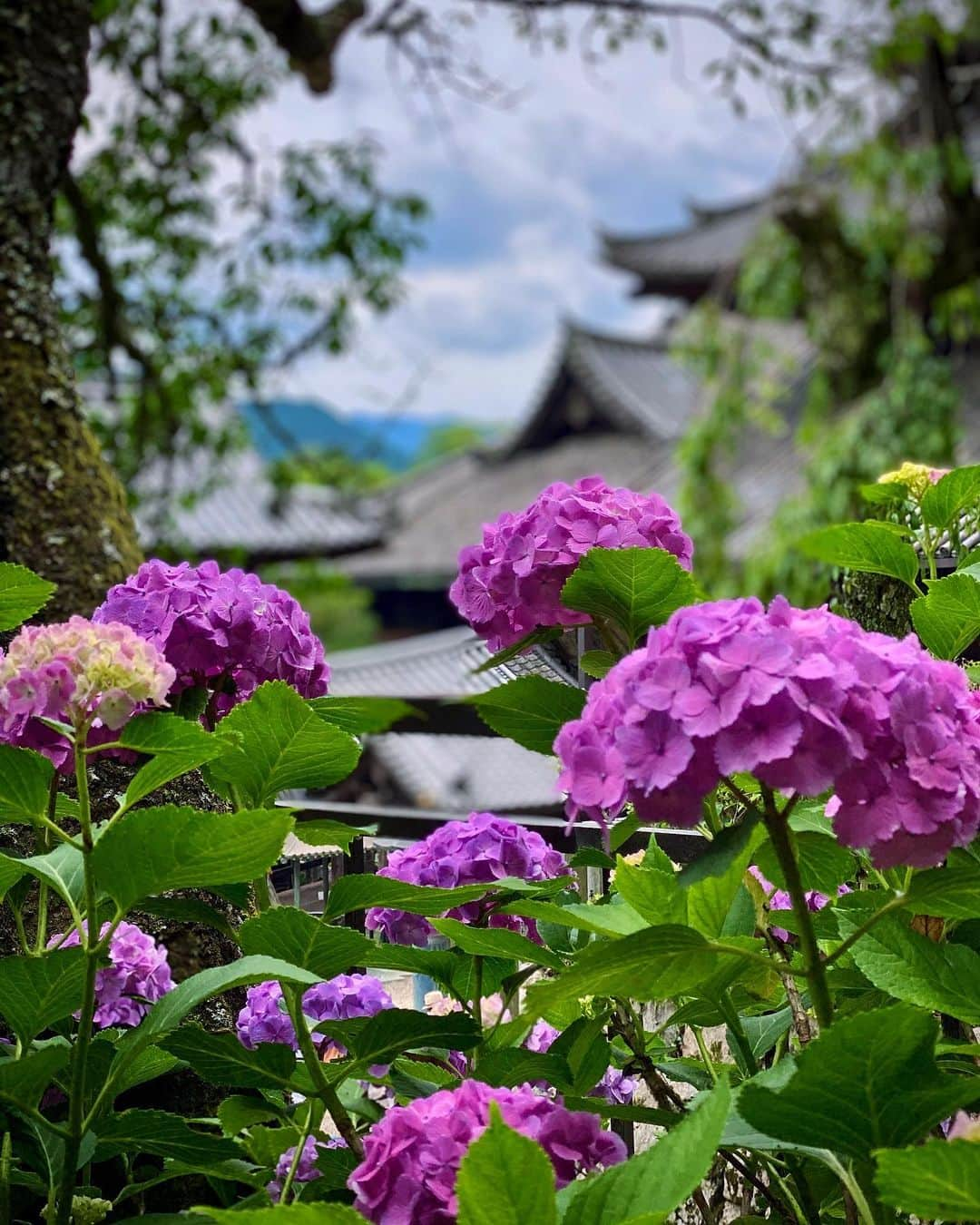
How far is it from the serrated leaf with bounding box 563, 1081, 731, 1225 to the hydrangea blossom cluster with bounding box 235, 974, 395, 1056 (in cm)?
33

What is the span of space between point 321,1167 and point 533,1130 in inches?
5.3

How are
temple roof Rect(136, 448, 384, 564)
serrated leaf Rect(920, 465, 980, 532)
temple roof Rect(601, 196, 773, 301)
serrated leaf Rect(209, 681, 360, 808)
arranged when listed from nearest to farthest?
serrated leaf Rect(209, 681, 360, 808)
serrated leaf Rect(920, 465, 980, 532)
temple roof Rect(136, 448, 384, 564)
temple roof Rect(601, 196, 773, 301)

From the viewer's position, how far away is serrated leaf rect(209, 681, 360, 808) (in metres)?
0.62

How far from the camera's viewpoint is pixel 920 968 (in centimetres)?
56

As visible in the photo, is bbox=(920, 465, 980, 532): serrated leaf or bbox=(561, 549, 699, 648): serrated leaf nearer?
bbox=(561, 549, 699, 648): serrated leaf

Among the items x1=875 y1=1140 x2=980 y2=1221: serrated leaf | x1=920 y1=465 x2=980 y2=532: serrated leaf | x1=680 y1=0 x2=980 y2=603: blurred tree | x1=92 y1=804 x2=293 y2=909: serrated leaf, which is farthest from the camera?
x1=680 y1=0 x2=980 y2=603: blurred tree

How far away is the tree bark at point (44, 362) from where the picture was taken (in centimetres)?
140

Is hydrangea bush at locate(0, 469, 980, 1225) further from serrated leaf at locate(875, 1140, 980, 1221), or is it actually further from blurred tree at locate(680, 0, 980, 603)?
blurred tree at locate(680, 0, 980, 603)

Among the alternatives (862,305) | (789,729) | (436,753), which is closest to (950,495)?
(789,729)

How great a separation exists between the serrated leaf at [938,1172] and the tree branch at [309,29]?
104 inches

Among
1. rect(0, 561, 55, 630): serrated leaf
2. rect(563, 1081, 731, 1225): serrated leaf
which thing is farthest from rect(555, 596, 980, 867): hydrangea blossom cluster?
rect(0, 561, 55, 630): serrated leaf

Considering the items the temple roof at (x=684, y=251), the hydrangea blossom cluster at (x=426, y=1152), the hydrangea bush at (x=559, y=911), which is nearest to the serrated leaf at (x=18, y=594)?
the hydrangea bush at (x=559, y=911)

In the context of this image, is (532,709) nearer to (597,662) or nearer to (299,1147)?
(597,662)

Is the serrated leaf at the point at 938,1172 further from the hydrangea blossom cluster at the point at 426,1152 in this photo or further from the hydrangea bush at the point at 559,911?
the hydrangea blossom cluster at the point at 426,1152
